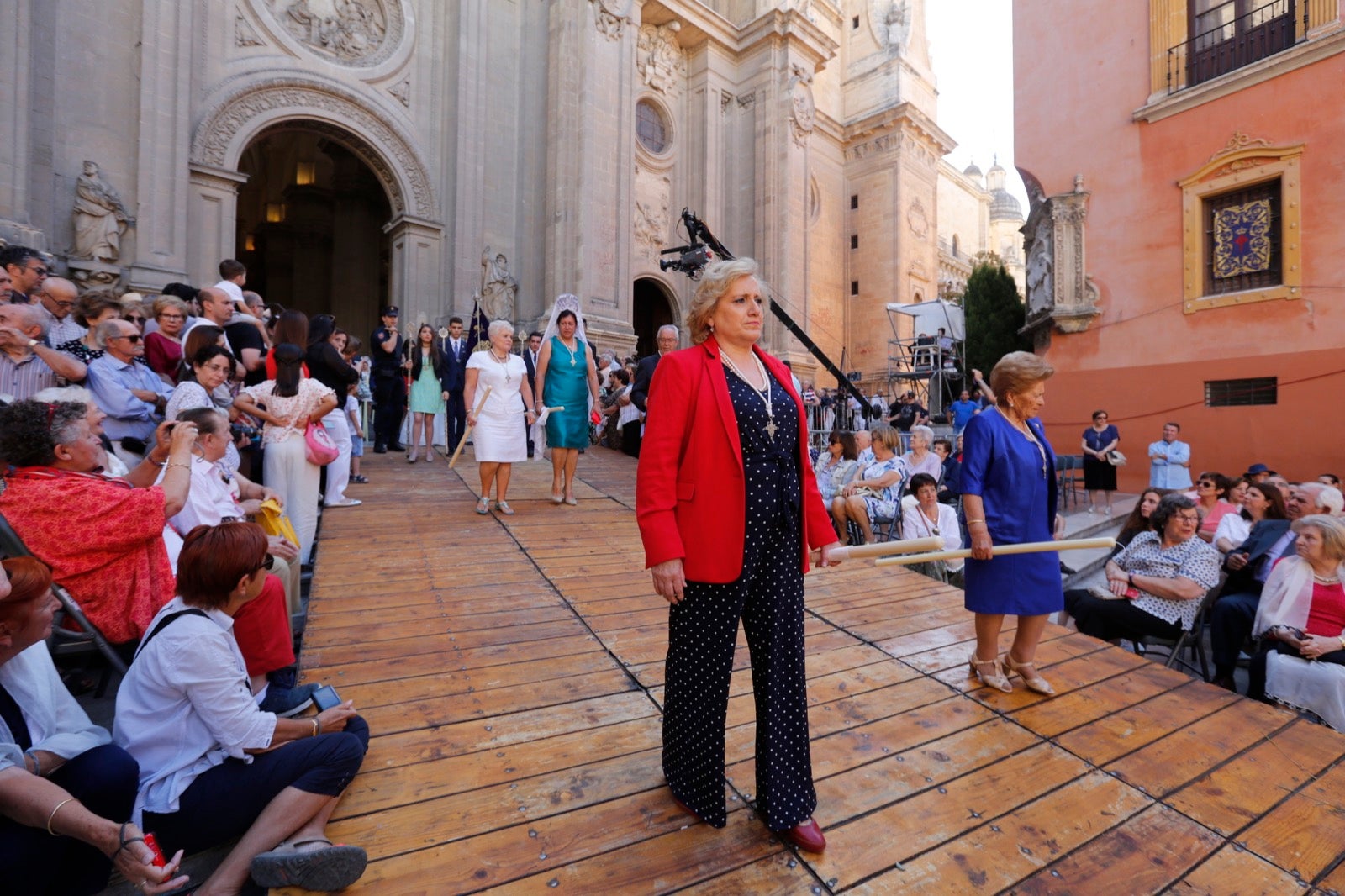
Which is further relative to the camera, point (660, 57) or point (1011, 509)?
point (660, 57)

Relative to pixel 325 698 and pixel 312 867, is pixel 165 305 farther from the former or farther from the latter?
pixel 312 867

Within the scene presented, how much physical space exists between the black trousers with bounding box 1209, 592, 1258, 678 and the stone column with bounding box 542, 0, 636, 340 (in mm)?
13640

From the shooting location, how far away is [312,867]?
1851 mm

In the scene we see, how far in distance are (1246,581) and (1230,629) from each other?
690 mm

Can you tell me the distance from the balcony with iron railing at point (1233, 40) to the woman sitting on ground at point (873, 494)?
418 inches

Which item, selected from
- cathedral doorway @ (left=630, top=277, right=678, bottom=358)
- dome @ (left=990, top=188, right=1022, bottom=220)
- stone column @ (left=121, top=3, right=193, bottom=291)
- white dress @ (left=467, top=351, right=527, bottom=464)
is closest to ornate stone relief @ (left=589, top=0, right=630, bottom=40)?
cathedral doorway @ (left=630, top=277, right=678, bottom=358)

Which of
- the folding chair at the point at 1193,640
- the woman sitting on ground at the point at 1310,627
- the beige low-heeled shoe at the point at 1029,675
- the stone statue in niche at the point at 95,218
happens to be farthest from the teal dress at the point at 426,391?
the woman sitting on ground at the point at 1310,627

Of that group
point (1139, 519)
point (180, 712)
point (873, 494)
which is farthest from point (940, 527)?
point (180, 712)

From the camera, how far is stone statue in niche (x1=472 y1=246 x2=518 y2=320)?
15.7 m

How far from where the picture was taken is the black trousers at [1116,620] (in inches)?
186

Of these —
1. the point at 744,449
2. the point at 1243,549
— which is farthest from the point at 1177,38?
the point at 744,449

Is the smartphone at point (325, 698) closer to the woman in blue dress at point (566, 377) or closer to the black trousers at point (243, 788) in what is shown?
the black trousers at point (243, 788)

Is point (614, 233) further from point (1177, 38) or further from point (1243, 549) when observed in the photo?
point (1243, 549)

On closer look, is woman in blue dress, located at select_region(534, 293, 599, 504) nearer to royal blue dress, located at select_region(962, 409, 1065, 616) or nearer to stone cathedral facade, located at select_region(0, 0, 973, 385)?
royal blue dress, located at select_region(962, 409, 1065, 616)
